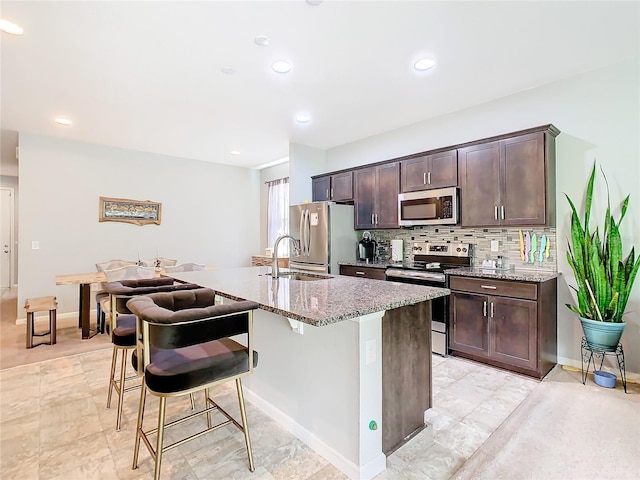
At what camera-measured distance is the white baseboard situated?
5.43ft

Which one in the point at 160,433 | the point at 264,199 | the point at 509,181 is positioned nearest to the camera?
the point at 160,433

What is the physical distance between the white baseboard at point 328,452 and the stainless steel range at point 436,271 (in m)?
1.77

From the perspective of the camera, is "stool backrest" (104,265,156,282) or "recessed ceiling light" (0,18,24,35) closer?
"recessed ceiling light" (0,18,24,35)

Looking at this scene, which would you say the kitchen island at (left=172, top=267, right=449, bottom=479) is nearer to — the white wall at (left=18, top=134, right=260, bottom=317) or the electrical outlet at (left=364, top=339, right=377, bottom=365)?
the electrical outlet at (left=364, top=339, right=377, bottom=365)

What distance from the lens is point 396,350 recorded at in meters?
1.84

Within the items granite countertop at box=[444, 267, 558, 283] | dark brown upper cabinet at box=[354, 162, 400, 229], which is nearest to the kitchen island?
granite countertop at box=[444, 267, 558, 283]

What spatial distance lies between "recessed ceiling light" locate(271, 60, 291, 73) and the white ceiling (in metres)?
0.07

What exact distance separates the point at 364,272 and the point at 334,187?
1519 mm

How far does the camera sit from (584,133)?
3031mm

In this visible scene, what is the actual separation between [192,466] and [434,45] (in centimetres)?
329

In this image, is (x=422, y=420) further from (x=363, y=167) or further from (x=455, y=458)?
(x=363, y=167)

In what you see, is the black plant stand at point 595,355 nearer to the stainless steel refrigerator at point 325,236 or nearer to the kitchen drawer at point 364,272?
the kitchen drawer at point 364,272

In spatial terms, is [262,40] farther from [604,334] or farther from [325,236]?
[604,334]

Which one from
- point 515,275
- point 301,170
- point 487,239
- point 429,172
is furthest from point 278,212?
point 515,275
